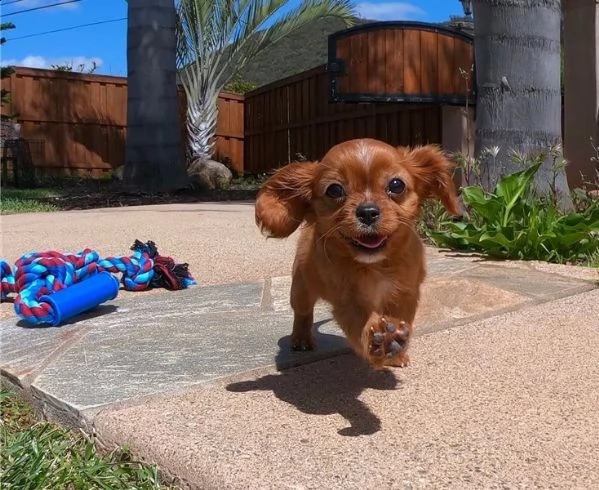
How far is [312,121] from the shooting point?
17.7 metres

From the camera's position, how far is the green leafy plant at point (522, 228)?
5.39 metres

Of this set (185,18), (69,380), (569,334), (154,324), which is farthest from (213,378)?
(185,18)

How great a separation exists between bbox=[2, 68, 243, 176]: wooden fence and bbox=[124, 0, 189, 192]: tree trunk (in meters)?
7.03

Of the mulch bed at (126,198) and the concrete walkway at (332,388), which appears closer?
the concrete walkway at (332,388)

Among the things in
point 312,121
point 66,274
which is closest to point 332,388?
point 66,274

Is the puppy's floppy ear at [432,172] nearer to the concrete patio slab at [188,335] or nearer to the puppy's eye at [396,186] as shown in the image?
the puppy's eye at [396,186]

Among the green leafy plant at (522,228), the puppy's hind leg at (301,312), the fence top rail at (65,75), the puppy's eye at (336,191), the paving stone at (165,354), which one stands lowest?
the paving stone at (165,354)

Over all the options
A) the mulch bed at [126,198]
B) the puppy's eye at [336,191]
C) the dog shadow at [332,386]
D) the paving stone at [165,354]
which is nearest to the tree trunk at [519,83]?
the paving stone at [165,354]

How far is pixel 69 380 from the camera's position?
299 centimetres

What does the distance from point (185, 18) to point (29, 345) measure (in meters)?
15.9

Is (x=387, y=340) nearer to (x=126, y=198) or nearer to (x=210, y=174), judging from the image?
(x=126, y=198)

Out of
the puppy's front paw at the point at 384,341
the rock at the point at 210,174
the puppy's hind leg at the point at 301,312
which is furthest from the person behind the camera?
the rock at the point at 210,174

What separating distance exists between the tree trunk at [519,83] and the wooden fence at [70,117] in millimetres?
15705

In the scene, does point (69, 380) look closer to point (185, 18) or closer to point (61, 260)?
point (61, 260)
